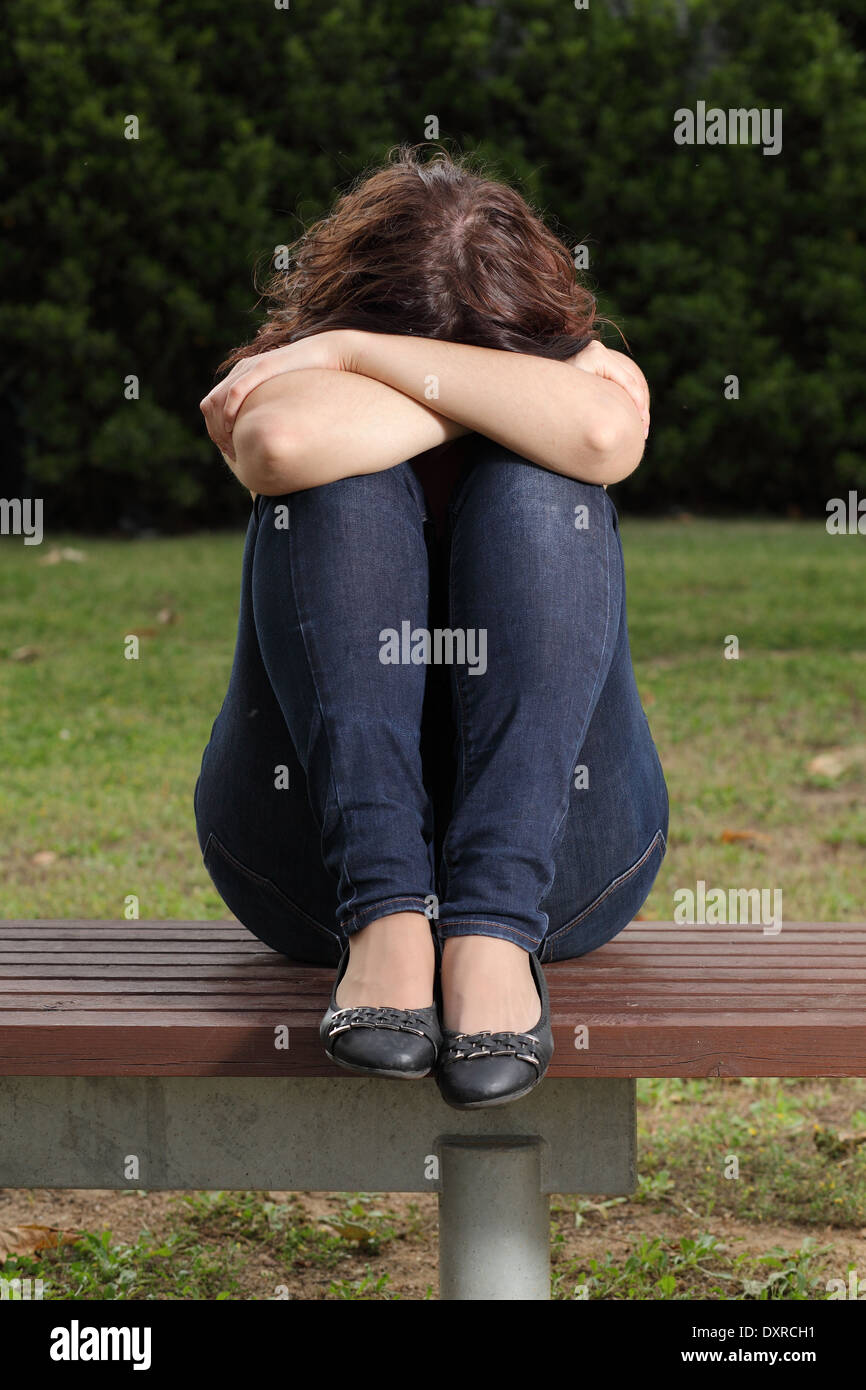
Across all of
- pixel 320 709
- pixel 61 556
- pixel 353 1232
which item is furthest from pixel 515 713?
pixel 61 556

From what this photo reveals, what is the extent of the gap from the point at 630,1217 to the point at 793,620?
4.67 metres

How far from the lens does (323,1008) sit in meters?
1.54

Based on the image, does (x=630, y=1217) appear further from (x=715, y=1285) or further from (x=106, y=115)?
(x=106, y=115)

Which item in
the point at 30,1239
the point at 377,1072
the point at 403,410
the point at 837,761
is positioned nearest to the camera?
the point at 377,1072

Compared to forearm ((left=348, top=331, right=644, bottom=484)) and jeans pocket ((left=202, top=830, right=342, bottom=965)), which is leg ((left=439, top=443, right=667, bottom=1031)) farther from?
jeans pocket ((left=202, top=830, right=342, bottom=965))

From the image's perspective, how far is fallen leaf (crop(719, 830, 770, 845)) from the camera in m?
3.80

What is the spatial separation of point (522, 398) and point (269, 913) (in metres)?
0.64

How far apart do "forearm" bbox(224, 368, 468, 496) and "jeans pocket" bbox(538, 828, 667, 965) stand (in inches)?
20.8

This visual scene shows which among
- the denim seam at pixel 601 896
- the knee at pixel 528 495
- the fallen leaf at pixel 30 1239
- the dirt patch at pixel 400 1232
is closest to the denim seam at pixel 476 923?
the denim seam at pixel 601 896

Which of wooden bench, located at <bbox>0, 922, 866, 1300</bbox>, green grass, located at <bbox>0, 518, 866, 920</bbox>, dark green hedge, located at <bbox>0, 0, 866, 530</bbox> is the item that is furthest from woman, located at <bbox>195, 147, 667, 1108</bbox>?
dark green hedge, located at <bbox>0, 0, 866, 530</bbox>

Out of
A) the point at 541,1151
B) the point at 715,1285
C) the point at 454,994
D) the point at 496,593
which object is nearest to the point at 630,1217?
the point at 715,1285

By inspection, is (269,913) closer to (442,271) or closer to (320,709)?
(320,709)

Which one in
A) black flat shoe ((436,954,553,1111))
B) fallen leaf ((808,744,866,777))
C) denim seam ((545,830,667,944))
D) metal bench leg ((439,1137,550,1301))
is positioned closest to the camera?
black flat shoe ((436,954,553,1111))

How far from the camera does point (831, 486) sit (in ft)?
36.3
